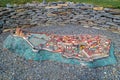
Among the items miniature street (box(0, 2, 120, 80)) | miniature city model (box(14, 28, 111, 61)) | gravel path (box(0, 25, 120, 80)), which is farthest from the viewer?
miniature street (box(0, 2, 120, 80))

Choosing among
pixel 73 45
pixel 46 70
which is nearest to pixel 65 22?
pixel 73 45

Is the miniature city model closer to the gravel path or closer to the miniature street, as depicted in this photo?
the miniature street

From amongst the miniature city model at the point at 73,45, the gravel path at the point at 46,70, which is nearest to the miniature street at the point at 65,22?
the miniature city model at the point at 73,45

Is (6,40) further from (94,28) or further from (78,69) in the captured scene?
(94,28)

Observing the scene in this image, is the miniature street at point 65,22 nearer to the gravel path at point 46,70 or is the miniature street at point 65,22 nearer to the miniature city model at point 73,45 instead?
the miniature city model at point 73,45

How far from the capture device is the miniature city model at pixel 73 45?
5.05 metres

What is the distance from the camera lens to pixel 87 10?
686cm

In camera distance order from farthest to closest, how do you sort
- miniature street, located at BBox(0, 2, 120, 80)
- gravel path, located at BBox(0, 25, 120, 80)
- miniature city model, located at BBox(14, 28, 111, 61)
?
miniature street, located at BBox(0, 2, 120, 80)
miniature city model, located at BBox(14, 28, 111, 61)
gravel path, located at BBox(0, 25, 120, 80)

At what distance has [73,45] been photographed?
5.44m

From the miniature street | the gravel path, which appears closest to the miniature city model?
the miniature street

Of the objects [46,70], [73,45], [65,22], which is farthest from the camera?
[65,22]

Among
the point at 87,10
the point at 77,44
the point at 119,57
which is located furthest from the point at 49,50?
the point at 87,10

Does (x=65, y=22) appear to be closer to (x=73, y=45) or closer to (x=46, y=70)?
(x=73, y=45)

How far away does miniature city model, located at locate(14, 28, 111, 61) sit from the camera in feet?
16.6
